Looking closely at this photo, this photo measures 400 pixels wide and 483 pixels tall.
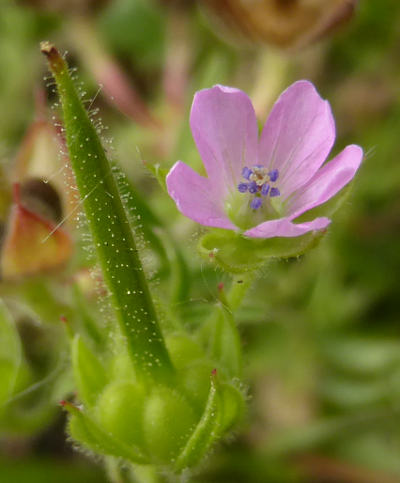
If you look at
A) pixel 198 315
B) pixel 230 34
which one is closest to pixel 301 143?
pixel 198 315

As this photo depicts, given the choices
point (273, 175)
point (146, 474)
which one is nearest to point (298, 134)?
point (273, 175)

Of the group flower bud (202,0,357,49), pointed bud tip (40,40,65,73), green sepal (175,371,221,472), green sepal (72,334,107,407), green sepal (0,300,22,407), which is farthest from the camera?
flower bud (202,0,357,49)

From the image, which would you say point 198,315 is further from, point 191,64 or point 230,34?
point 191,64

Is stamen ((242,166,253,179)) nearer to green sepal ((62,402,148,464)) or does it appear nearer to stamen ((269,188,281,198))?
stamen ((269,188,281,198))

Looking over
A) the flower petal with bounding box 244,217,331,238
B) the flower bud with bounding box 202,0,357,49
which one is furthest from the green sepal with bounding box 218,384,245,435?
the flower bud with bounding box 202,0,357,49

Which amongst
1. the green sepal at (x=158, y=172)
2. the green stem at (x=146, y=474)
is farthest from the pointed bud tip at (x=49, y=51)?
the green stem at (x=146, y=474)

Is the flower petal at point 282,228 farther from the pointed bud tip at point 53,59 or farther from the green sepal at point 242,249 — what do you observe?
the pointed bud tip at point 53,59
